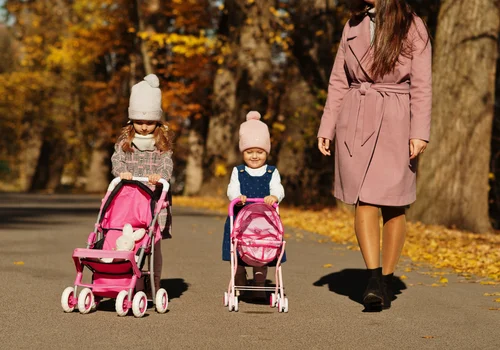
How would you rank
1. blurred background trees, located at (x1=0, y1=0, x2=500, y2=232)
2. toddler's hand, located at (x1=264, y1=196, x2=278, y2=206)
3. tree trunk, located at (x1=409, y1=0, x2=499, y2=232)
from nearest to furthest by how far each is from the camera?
toddler's hand, located at (x1=264, y1=196, x2=278, y2=206) → tree trunk, located at (x1=409, y1=0, x2=499, y2=232) → blurred background trees, located at (x1=0, y1=0, x2=500, y2=232)

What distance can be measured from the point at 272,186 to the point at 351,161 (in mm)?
642

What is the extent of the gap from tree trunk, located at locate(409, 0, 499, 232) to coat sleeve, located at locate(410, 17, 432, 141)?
8.33 metres

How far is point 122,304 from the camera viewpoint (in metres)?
6.95

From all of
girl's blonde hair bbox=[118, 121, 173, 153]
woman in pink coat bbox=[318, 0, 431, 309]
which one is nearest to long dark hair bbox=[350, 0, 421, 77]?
woman in pink coat bbox=[318, 0, 431, 309]

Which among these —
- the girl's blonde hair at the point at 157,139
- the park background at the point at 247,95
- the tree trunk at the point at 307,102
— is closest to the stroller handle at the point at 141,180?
the girl's blonde hair at the point at 157,139

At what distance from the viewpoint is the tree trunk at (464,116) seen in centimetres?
1553

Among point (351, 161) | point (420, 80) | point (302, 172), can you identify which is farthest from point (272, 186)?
point (302, 172)

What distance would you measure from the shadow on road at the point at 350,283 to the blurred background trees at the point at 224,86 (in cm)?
587

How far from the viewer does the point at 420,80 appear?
739 centimetres

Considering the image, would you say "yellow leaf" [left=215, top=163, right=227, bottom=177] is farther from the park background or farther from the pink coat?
the pink coat

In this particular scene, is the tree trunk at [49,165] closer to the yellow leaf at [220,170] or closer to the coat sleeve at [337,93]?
the yellow leaf at [220,170]

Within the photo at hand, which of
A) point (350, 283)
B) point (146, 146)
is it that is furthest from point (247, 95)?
point (146, 146)

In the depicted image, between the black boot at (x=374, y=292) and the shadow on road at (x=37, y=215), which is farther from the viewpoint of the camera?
the shadow on road at (x=37, y=215)

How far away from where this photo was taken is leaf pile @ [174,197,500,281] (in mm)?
11055
